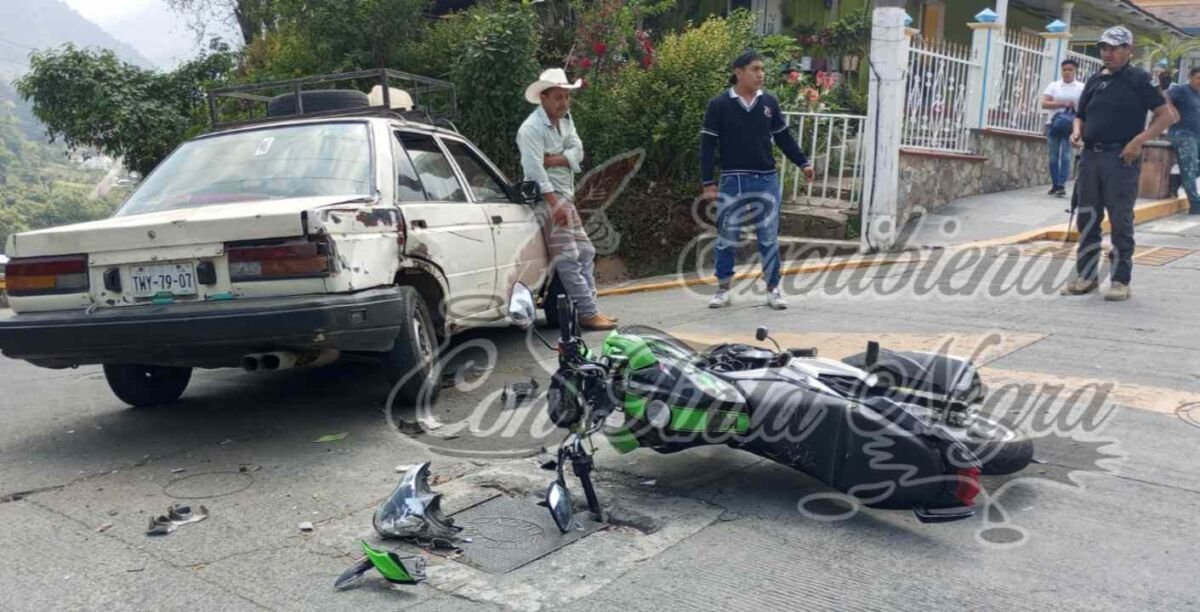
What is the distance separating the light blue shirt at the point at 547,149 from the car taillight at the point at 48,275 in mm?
2873

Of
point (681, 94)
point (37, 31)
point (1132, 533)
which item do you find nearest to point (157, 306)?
point (1132, 533)

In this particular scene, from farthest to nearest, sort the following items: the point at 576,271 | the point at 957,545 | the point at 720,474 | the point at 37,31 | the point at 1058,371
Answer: the point at 37,31 → the point at 576,271 → the point at 1058,371 → the point at 720,474 → the point at 957,545

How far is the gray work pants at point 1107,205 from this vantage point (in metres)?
6.98

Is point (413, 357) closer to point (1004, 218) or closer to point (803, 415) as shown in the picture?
point (803, 415)

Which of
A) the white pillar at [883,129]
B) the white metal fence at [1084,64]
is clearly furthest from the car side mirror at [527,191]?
the white metal fence at [1084,64]

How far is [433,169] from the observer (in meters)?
5.66

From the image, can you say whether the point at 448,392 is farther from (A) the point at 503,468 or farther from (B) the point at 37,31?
(B) the point at 37,31

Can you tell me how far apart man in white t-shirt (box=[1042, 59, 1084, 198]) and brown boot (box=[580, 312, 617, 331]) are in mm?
7827

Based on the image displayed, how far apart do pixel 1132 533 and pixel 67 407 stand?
5378 mm

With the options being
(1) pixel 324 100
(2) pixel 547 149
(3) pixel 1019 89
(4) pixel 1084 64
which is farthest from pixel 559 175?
(4) pixel 1084 64

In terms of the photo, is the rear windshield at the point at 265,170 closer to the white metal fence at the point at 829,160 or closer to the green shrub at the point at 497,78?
the green shrub at the point at 497,78

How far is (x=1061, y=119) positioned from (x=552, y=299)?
7.98 metres

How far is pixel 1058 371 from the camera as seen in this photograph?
532cm

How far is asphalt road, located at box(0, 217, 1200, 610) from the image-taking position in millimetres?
3090
